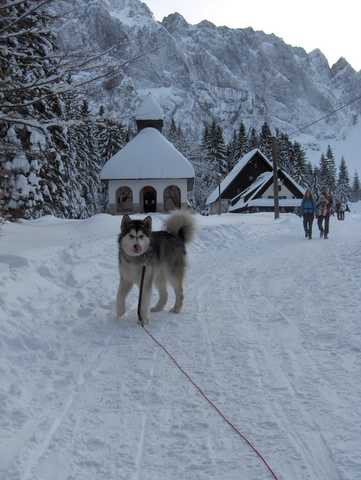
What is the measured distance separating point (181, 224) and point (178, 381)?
3.53m

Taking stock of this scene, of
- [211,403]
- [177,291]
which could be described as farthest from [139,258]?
[211,403]

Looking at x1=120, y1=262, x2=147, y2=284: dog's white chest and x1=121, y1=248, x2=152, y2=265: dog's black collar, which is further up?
x1=121, y1=248, x2=152, y2=265: dog's black collar

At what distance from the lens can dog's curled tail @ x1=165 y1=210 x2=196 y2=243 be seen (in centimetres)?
722

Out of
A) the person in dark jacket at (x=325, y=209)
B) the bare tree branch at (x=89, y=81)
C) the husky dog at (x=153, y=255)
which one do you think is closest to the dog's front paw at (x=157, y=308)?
the husky dog at (x=153, y=255)

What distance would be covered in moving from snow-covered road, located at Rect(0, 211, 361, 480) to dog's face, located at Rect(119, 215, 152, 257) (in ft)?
3.38

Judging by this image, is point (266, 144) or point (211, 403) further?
point (266, 144)

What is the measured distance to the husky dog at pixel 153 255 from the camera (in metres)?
6.03

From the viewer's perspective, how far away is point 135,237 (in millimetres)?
5906

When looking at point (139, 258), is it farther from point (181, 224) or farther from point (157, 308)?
point (181, 224)

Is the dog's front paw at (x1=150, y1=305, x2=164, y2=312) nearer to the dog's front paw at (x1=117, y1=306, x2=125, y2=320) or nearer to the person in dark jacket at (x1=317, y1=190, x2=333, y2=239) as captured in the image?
the dog's front paw at (x1=117, y1=306, x2=125, y2=320)

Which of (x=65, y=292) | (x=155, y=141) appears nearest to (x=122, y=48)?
(x=65, y=292)

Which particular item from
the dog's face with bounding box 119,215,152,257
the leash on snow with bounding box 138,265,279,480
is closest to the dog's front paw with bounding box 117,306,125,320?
the leash on snow with bounding box 138,265,279,480

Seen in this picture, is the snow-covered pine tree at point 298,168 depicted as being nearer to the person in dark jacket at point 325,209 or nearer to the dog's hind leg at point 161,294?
the person in dark jacket at point 325,209

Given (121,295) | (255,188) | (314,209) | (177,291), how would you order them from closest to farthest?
(121,295), (177,291), (314,209), (255,188)
